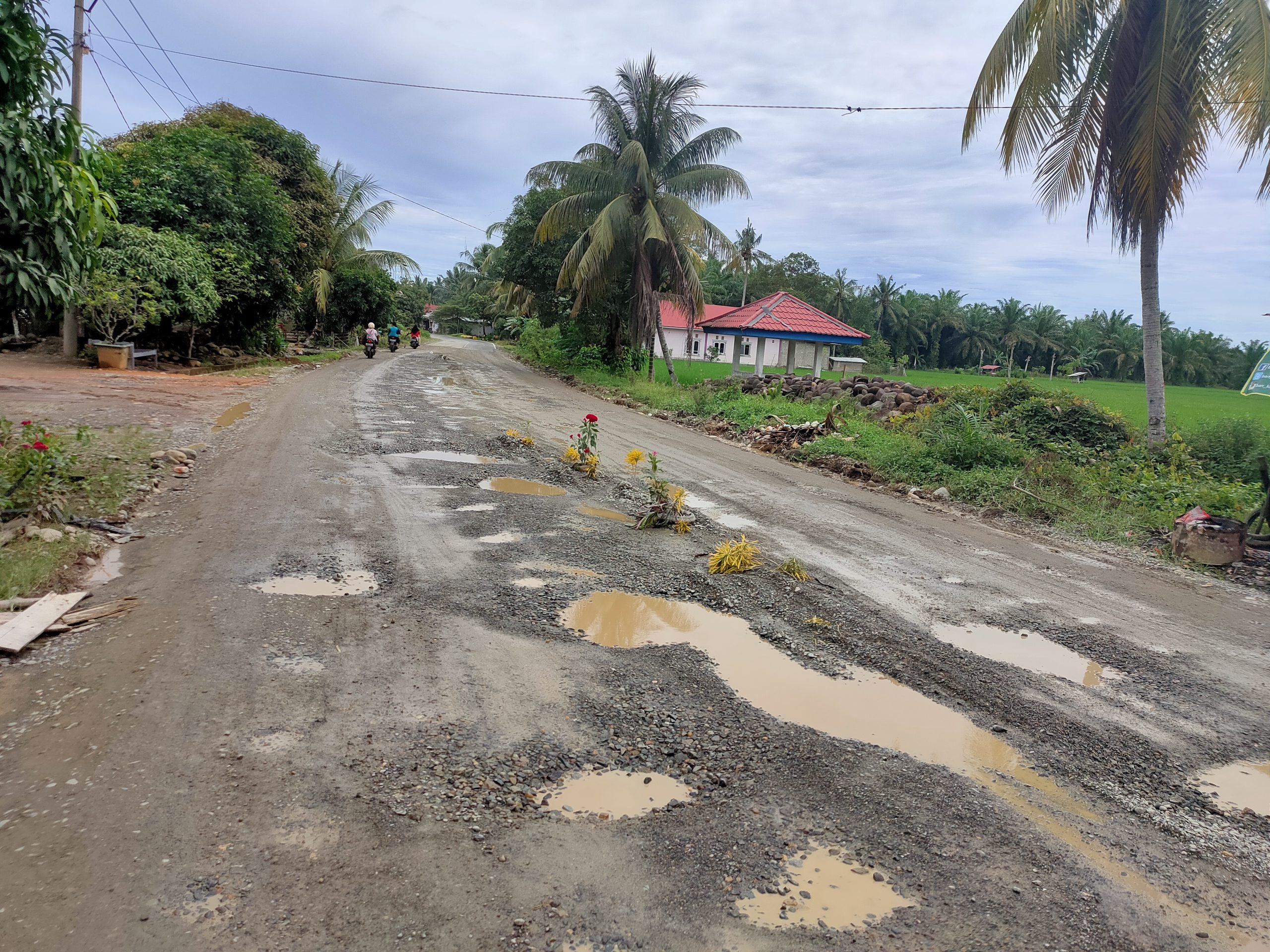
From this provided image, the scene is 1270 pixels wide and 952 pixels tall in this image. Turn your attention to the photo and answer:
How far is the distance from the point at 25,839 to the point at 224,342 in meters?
22.4

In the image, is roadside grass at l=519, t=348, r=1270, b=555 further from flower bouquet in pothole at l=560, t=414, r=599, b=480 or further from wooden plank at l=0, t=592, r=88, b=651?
wooden plank at l=0, t=592, r=88, b=651

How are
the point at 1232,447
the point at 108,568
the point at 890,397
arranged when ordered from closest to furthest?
the point at 108,568
the point at 1232,447
the point at 890,397

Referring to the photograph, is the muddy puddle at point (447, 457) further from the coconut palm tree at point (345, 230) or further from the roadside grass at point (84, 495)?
the coconut palm tree at point (345, 230)

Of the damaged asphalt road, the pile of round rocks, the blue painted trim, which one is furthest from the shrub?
the blue painted trim

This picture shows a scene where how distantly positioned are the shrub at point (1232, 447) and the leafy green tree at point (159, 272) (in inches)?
729

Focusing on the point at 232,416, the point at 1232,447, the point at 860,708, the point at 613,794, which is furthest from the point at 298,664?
the point at 1232,447

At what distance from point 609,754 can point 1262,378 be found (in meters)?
8.59

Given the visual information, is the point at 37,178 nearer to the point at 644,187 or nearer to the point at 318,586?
the point at 318,586

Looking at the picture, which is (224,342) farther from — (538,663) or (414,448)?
(538,663)

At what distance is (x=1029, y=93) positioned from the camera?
385 inches

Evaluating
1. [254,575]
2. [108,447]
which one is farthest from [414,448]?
[254,575]

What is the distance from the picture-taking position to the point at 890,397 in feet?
51.7

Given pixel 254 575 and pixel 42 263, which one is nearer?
pixel 42 263

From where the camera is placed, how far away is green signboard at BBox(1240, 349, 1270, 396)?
7789 mm
